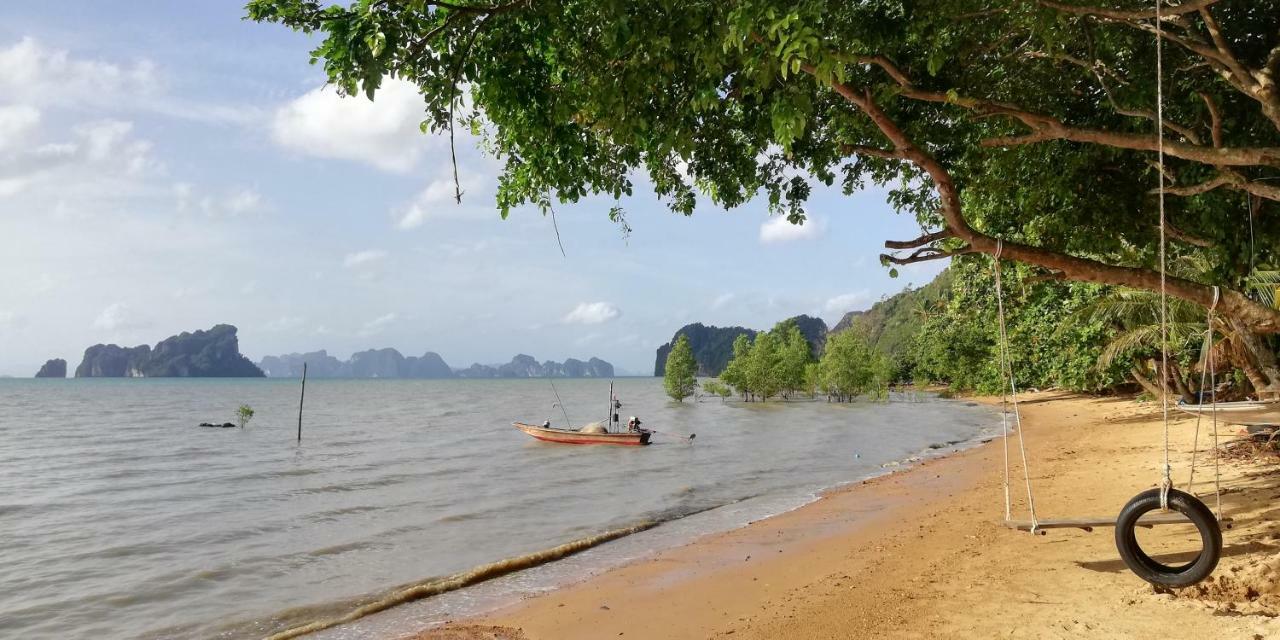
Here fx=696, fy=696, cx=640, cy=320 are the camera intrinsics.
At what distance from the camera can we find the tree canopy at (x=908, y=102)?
4.34m

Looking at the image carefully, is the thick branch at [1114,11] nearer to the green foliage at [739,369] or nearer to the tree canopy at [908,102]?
the tree canopy at [908,102]

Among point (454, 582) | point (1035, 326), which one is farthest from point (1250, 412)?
point (1035, 326)

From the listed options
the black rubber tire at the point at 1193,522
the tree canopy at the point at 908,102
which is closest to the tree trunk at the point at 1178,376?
the tree canopy at the point at 908,102

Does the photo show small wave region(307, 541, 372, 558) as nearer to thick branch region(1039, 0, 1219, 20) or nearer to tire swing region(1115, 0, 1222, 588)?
tire swing region(1115, 0, 1222, 588)

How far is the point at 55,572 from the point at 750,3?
535 inches

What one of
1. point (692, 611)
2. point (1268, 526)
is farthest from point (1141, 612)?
point (692, 611)

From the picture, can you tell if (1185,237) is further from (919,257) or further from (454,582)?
(454,582)

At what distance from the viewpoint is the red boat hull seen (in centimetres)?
2723

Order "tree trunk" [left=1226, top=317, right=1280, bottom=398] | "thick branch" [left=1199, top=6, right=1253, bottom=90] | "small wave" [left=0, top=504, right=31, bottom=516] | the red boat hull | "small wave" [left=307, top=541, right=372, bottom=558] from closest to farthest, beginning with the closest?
"thick branch" [left=1199, top=6, right=1253, bottom=90] < "tree trunk" [left=1226, top=317, right=1280, bottom=398] < "small wave" [left=307, top=541, right=372, bottom=558] < "small wave" [left=0, top=504, right=31, bottom=516] < the red boat hull

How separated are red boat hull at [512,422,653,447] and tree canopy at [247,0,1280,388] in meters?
18.8

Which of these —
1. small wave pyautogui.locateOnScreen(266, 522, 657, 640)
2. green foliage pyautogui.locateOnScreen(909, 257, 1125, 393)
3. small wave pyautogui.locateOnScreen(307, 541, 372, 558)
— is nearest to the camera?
small wave pyautogui.locateOnScreen(266, 522, 657, 640)

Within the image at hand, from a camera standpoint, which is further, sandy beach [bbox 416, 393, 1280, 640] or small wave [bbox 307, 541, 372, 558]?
small wave [bbox 307, 541, 372, 558]

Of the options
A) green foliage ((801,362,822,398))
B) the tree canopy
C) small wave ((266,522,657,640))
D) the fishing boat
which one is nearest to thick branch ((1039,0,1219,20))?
the tree canopy

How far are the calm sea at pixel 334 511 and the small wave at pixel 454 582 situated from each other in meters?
0.31
